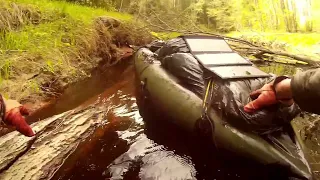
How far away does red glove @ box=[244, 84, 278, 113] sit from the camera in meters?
1.67

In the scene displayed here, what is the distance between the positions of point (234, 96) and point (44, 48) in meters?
3.43

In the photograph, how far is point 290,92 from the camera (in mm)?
1521

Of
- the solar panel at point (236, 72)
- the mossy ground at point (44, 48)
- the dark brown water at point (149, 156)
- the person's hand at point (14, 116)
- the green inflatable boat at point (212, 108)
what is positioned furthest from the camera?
the mossy ground at point (44, 48)

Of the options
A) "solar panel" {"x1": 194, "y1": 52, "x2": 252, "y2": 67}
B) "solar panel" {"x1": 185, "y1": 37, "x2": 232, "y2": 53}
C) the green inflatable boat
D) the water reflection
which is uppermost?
"solar panel" {"x1": 185, "y1": 37, "x2": 232, "y2": 53}

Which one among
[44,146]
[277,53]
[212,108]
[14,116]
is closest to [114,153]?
[44,146]

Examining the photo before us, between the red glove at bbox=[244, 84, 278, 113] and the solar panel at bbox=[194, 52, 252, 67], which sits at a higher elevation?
the solar panel at bbox=[194, 52, 252, 67]

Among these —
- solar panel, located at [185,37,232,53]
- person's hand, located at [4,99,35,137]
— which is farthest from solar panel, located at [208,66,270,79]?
person's hand, located at [4,99,35,137]

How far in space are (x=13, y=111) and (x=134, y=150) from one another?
140 centimetres

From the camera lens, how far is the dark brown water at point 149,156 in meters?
2.24

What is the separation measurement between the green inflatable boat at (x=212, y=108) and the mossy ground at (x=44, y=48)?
158 centimetres

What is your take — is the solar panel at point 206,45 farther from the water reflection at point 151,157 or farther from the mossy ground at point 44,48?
the mossy ground at point 44,48

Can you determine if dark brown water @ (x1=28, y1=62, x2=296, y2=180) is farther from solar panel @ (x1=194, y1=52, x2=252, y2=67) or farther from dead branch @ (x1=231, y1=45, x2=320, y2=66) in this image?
dead branch @ (x1=231, y1=45, x2=320, y2=66)

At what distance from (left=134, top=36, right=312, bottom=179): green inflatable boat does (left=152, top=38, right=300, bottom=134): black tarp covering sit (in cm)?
4

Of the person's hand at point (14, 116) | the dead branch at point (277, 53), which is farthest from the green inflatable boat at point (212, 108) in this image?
the dead branch at point (277, 53)
